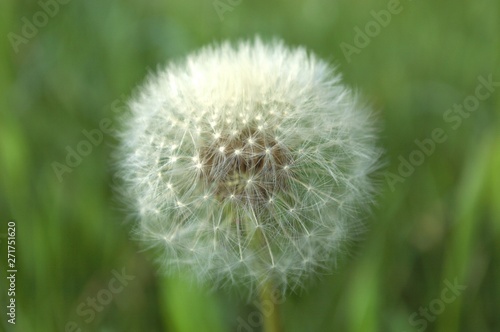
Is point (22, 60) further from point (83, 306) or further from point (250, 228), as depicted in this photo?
point (250, 228)

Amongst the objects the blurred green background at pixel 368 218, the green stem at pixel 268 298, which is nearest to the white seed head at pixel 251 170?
the green stem at pixel 268 298

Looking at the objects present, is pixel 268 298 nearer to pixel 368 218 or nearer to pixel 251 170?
pixel 251 170

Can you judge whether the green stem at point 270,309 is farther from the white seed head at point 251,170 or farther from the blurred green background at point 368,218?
the blurred green background at point 368,218

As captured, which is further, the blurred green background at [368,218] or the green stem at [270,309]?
the blurred green background at [368,218]

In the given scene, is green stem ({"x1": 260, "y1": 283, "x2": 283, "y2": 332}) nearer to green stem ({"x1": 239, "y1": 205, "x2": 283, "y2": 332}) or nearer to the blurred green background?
green stem ({"x1": 239, "y1": 205, "x2": 283, "y2": 332})

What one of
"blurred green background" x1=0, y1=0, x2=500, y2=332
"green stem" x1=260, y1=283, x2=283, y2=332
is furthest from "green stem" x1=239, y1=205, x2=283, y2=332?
"blurred green background" x1=0, y1=0, x2=500, y2=332

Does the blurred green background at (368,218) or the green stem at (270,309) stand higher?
the blurred green background at (368,218)

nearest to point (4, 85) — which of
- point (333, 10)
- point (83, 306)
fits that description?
point (83, 306)
